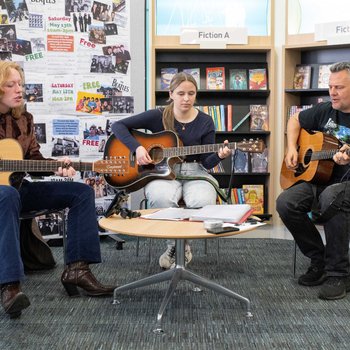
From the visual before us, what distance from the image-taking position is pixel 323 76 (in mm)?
4648

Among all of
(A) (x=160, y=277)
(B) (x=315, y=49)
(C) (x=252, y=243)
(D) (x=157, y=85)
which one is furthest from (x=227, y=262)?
(B) (x=315, y=49)

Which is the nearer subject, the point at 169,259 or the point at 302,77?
the point at 169,259

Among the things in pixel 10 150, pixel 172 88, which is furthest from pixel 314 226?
pixel 10 150

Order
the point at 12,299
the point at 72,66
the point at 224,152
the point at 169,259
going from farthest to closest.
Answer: the point at 72,66 < the point at 169,259 < the point at 224,152 < the point at 12,299

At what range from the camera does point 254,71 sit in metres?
4.80

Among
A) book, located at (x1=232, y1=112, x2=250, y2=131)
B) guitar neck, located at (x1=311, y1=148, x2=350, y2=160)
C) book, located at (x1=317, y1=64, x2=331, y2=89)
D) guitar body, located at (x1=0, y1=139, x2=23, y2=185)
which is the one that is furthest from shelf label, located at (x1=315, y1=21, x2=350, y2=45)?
guitar body, located at (x1=0, y1=139, x2=23, y2=185)

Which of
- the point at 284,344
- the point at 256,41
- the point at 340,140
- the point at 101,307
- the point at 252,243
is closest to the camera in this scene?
the point at 284,344

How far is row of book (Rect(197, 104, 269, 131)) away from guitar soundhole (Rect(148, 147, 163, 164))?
4.85ft

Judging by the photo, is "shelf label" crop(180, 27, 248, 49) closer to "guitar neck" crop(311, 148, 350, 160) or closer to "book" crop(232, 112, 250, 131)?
"book" crop(232, 112, 250, 131)

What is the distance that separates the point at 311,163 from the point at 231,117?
1767 millimetres

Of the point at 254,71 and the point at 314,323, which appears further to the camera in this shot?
the point at 254,71

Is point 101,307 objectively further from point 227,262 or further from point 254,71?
point 254,71

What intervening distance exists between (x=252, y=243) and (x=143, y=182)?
1.18 metres

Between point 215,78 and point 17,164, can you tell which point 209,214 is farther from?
point 215,78
